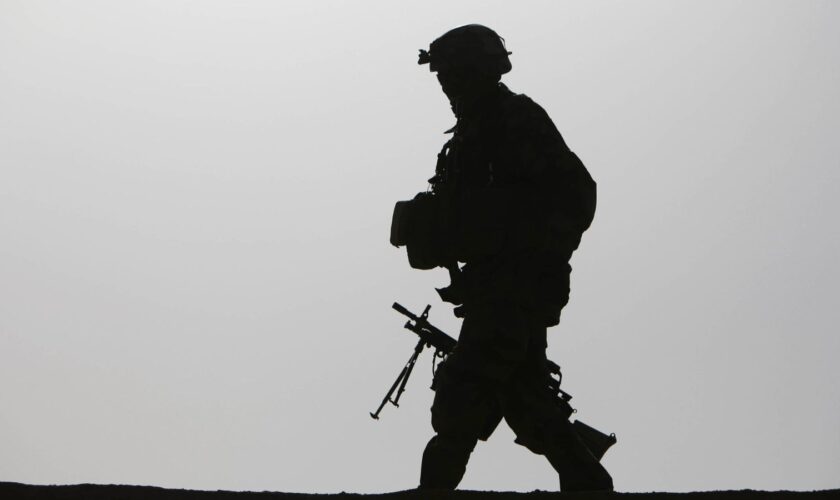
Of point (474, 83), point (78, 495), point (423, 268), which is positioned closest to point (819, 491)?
point (423, 268)

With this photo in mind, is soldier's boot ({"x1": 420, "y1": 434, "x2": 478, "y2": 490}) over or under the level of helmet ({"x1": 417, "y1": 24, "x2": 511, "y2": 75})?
under

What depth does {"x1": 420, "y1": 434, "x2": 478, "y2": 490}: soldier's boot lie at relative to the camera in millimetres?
5840

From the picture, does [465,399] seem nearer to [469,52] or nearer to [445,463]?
[445,463]

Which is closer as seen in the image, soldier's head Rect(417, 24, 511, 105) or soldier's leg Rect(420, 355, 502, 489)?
soldier's leg Rect(420, 355, 502, 489)

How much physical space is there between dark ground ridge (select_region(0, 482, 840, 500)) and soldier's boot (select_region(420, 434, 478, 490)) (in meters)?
0.55

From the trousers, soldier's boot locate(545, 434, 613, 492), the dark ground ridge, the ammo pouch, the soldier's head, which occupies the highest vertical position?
the soldier's head

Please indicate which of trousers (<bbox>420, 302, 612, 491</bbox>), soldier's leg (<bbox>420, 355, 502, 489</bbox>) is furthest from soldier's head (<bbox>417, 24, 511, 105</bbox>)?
soldier's leg (<bbox>420, 355, 502, 489</bbox>)

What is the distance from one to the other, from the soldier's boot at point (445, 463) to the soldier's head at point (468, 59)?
1.89 meters

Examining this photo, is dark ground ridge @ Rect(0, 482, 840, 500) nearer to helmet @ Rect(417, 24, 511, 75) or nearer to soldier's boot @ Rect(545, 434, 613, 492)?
soldier's boot @ Rect(545, 434, 613, 492)

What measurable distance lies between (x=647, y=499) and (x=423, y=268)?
1761mm

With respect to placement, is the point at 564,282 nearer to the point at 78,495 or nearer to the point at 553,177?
the point at 553,177

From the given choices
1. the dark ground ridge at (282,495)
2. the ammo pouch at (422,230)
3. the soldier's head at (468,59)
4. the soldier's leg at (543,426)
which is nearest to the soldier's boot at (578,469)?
the soldier's leg at (543,426)

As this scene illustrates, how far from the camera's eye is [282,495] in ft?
16.9

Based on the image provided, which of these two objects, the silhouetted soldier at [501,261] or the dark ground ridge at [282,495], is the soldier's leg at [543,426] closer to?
the silhouetted soldier at [501,261]
